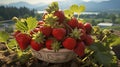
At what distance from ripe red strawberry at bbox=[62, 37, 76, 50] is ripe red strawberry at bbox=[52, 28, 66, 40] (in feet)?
0.09

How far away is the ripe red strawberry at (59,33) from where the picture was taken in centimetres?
106

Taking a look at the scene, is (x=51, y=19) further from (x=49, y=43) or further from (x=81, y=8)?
(x=81, y=8)

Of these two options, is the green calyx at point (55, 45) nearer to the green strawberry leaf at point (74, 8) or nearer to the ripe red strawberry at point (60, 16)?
the ripe red strawberry at point (60, 16)

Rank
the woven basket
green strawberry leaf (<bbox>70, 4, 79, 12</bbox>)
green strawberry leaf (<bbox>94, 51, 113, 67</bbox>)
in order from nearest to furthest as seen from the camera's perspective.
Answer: green strawberry leaf (<bbox>94, 51, 113, 67</bbox>) < the woven basket < green strawberry leaf (<bbox>70, 4, 79, 12</bbox>)

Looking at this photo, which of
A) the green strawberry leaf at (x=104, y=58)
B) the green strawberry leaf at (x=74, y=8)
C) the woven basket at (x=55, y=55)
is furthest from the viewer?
the green strawberry leaf at (x=74, y=8)

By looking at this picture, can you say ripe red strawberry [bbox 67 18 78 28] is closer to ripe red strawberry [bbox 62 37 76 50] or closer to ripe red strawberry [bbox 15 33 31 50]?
ripe red strawberry [bbox 62 37 76 50]

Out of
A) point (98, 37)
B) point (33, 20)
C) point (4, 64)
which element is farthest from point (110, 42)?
point (4, 64)

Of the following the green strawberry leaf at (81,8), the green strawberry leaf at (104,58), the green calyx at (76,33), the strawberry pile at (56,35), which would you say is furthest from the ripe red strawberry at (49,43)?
the green strawberry leaf at (81,8)

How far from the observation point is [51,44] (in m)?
1.07

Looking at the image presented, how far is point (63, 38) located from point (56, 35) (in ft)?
0.14

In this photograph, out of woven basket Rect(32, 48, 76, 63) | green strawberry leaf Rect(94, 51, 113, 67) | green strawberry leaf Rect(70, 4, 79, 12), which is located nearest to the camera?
green strawberry leaf Rect(94, 51, 113, 67)

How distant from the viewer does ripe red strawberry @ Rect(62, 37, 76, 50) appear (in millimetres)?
1052

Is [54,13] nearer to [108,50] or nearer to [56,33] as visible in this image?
[56,33]

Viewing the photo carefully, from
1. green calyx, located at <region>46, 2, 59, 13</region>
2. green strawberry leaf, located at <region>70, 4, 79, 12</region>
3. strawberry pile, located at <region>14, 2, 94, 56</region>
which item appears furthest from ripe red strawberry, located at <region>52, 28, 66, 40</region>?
green strawberry leaf, located at <region>70, 4, 79, 12</region>
